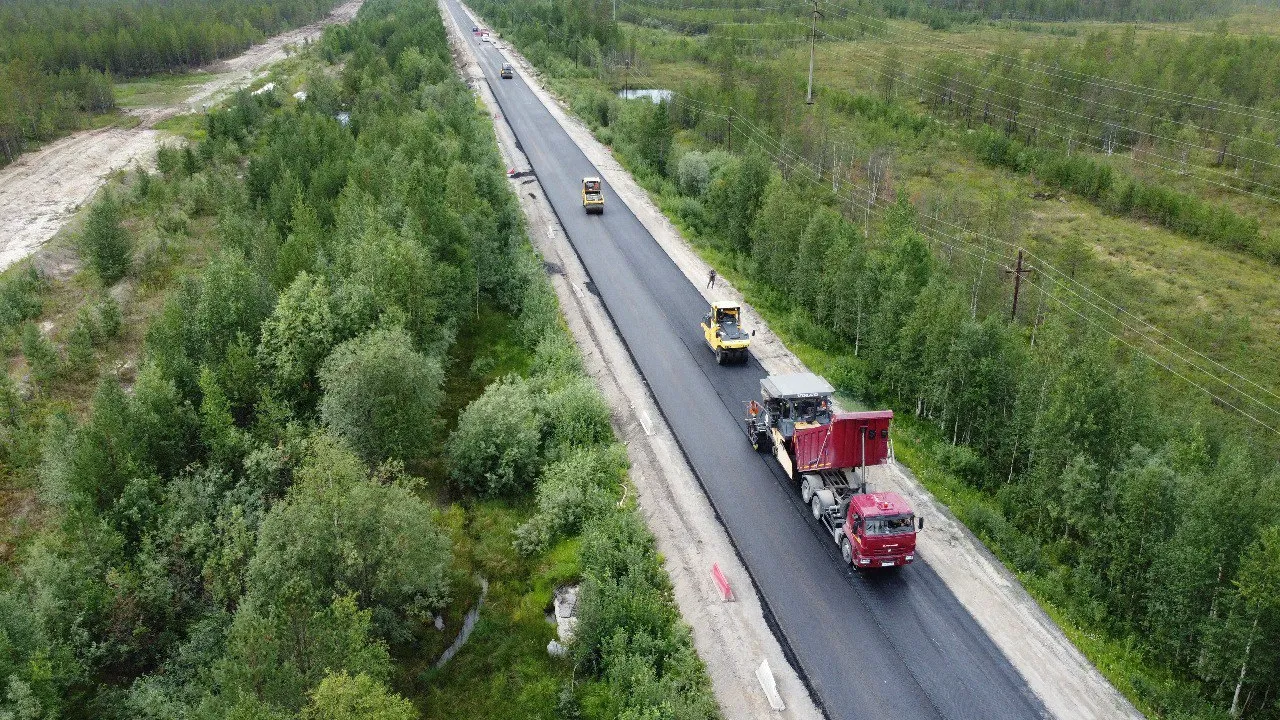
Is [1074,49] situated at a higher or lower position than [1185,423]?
higher

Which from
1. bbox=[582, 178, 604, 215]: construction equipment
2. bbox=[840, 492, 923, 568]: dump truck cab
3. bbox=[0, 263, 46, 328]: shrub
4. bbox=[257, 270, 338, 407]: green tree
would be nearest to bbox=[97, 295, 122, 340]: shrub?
bbox=[0, 263, 46, 328]: shrub

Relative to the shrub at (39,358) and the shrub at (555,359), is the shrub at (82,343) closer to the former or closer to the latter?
the shrub at (39,358)

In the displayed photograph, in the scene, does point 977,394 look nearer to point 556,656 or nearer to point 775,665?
point 775,665

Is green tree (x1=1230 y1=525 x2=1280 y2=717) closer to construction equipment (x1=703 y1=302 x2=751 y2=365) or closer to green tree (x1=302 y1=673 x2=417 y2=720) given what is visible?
green tree (x1=302 y1=673 x2=417 y2=720)

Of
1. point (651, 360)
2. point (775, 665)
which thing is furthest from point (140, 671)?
point (651, 360)

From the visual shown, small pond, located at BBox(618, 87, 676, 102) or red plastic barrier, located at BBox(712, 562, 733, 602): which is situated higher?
small pond, located at BBox(618, 87, 676, 102)

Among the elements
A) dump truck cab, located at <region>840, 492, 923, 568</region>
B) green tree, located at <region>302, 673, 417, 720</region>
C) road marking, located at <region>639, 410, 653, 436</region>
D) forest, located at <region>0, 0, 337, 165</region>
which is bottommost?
road marking, located at <region>639, 410, 653, 436</region>

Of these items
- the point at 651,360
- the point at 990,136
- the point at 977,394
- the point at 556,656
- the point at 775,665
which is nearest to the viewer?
the point at 775,665
